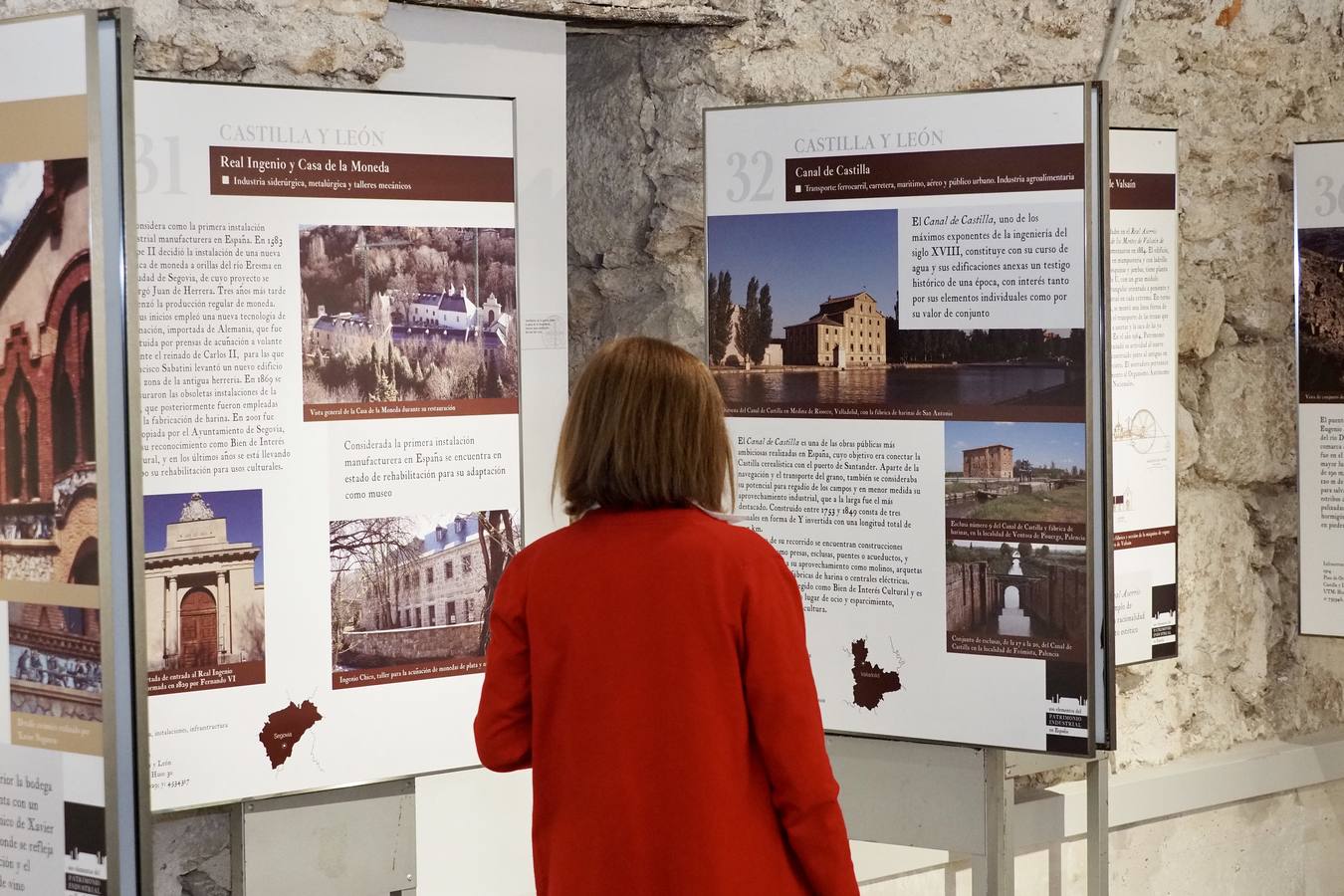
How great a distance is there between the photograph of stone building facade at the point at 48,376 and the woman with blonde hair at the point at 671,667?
79cm

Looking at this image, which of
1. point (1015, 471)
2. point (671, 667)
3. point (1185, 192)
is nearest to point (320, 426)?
point (671, 667)

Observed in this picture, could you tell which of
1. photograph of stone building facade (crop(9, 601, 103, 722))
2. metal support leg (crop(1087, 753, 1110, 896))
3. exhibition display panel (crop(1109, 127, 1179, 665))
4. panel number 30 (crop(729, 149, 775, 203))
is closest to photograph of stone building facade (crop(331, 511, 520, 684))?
photograph of stone building facade (crop(9, 601, 103, 722))

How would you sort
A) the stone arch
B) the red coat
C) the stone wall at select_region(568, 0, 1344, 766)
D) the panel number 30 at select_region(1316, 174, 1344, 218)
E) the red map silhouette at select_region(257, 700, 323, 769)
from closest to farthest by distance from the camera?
the red coat < the stone arch < the red map silhouette at select_region(257, 700, 323, 769) < the stone wall at select_region(568, 0, 1344, 766) < the panel number 30 at select_region(1316, 174, 1344, 218)

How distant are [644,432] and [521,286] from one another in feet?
5.51

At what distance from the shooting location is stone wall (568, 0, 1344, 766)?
362 centimetres

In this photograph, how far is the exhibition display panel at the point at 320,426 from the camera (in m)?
2.64

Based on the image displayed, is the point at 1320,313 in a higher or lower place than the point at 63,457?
higher

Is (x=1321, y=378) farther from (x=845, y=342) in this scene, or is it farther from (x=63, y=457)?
(x=63, y=457)

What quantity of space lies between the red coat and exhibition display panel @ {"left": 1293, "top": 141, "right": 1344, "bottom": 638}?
9.00 ft

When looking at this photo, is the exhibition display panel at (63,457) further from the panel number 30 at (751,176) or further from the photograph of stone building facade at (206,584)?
the panel number 30 at (751,176)

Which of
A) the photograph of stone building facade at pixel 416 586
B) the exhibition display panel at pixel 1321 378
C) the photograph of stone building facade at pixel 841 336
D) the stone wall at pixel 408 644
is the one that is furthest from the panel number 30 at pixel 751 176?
the exhibition display panel at pixel 1321 378

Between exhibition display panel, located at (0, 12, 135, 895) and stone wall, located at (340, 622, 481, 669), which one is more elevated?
exhibition display panel, located at (0, 12, 135, 895)

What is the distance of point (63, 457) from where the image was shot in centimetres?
212

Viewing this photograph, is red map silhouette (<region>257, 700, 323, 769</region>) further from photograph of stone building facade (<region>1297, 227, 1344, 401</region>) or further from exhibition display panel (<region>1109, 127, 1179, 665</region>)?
photograph of stone building facade (<region>1297, 227, 1344, 401</region>)
